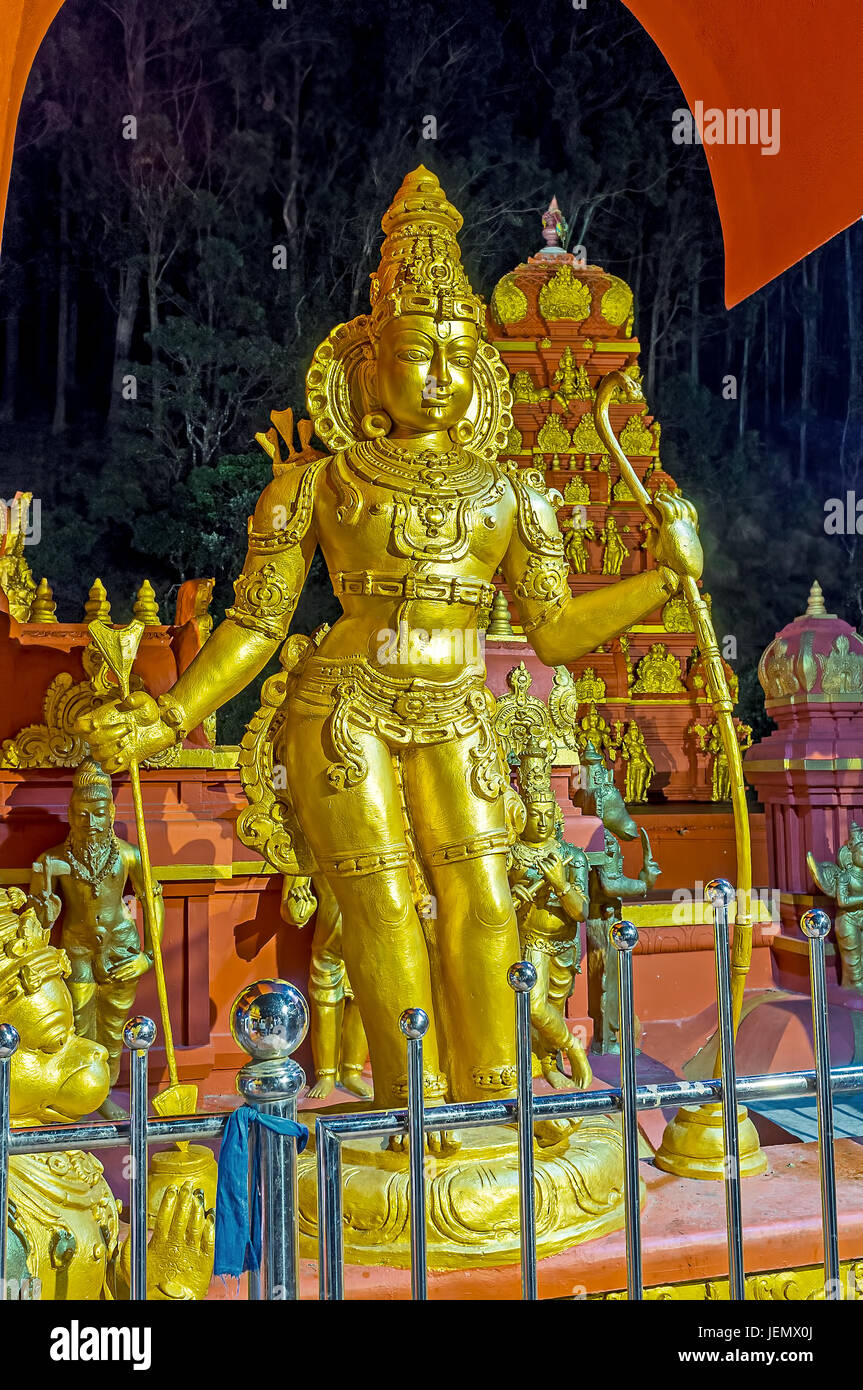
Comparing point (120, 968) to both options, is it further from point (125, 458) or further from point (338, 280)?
point (338, 280)

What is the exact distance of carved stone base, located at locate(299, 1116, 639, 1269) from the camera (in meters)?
2.65

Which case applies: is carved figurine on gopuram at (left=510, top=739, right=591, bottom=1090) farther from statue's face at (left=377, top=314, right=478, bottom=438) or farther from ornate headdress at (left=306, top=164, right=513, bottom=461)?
statue's face at (left=377, top=314, right=478, bottom=438)

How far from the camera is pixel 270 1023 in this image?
1630 millimetres

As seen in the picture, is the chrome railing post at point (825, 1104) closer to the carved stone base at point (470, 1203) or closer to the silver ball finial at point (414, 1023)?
the silver ball finial at point (414, 1023)

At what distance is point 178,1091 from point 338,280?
37.6 ft

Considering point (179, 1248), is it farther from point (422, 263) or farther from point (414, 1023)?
point (422, 263)

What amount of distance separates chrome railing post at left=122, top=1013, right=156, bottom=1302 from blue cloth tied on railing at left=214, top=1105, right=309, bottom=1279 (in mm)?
131

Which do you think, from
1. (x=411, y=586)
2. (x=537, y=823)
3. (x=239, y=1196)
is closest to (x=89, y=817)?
(x=537, y=823)

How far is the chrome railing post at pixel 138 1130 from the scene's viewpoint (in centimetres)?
154

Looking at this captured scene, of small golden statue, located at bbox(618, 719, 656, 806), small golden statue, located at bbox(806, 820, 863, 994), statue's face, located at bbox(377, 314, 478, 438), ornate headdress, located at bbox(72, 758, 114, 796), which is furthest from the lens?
small golden statue, located at bbox(618, 719, 656, 806)

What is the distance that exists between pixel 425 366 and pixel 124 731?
122cm

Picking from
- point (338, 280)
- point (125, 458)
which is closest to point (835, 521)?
point (338, 280)

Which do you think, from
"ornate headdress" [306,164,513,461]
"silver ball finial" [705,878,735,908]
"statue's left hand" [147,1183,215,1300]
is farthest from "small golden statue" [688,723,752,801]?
"silver ball finial" [705,878,735,908]

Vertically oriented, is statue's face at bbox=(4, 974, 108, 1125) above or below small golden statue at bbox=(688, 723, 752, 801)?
below
